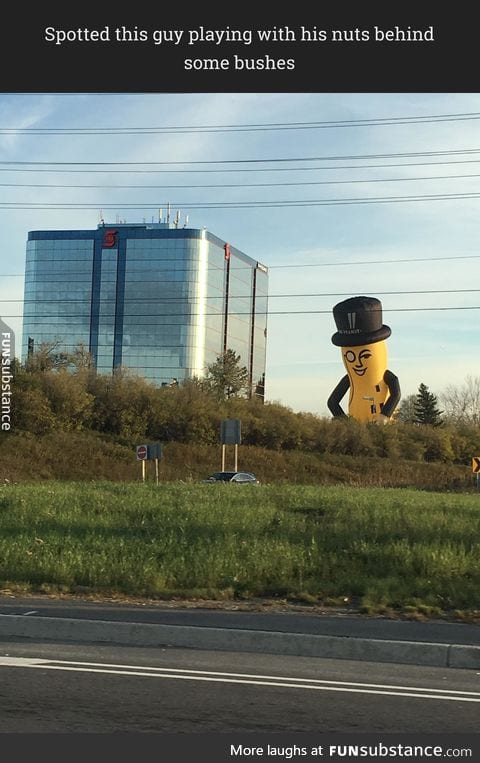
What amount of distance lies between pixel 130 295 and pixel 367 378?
5907 cm

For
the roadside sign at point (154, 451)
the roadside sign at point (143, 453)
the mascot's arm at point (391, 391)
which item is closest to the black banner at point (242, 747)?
the roadside sign at point (143, 453)

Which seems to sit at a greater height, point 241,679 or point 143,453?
point 143,453

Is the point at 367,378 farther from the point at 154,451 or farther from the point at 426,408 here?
the point at 426,408

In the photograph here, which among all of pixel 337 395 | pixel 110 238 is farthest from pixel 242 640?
pixel 110 238

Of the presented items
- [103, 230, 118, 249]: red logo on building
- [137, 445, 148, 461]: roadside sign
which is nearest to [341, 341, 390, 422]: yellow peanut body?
[137, 445, 148, 461]: roadside sign

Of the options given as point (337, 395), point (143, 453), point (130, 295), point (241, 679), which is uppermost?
point (130, 295)

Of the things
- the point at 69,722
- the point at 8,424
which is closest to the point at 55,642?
the point at 69,722

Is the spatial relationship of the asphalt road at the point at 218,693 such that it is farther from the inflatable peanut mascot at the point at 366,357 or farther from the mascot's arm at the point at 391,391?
the mascot's arm at the point at 391,391

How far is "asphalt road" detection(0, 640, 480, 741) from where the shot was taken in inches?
238

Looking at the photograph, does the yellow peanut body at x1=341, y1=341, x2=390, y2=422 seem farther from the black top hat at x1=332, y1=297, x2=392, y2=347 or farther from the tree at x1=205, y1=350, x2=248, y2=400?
the tree at x1=205, y1=350, x2=248, y2=400

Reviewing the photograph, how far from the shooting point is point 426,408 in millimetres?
101062

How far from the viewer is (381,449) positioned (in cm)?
6762

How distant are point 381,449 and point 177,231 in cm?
5219

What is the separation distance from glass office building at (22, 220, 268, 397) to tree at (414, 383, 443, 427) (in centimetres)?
2675
